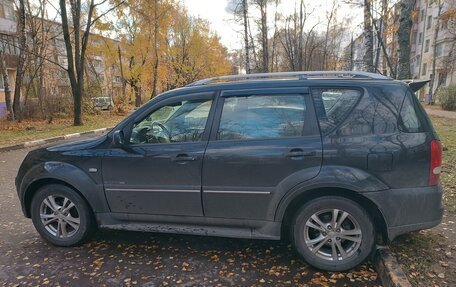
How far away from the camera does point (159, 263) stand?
3.41 metres

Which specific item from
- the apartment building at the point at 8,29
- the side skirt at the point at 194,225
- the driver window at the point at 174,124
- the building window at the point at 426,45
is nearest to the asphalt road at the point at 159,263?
the side skirt at the point at 194,225

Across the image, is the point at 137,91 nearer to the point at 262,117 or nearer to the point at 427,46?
the point at 262,117

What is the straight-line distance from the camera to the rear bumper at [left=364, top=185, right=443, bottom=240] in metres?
2.94

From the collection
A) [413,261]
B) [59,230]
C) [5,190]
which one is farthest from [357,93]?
[5,190]

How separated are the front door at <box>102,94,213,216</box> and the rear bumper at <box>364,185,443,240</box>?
5.69 ft

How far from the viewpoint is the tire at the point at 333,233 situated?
9.95ft

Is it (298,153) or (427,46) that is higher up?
(427,46)

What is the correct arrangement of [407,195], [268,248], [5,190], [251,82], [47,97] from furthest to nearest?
1. [47,97]
2. [5,190]
3. [268,248]
4. [251,82]
5. [407,195]

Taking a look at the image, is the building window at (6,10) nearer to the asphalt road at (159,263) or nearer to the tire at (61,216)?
the asphalt road at (159,263)

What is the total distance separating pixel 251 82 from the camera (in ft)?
11.1

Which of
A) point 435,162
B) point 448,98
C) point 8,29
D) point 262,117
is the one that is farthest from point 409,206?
point 8,29

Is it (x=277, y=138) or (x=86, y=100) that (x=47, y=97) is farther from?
(x=277, y=138)

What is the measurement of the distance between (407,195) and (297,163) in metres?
1.03

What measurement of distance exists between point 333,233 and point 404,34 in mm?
7481
